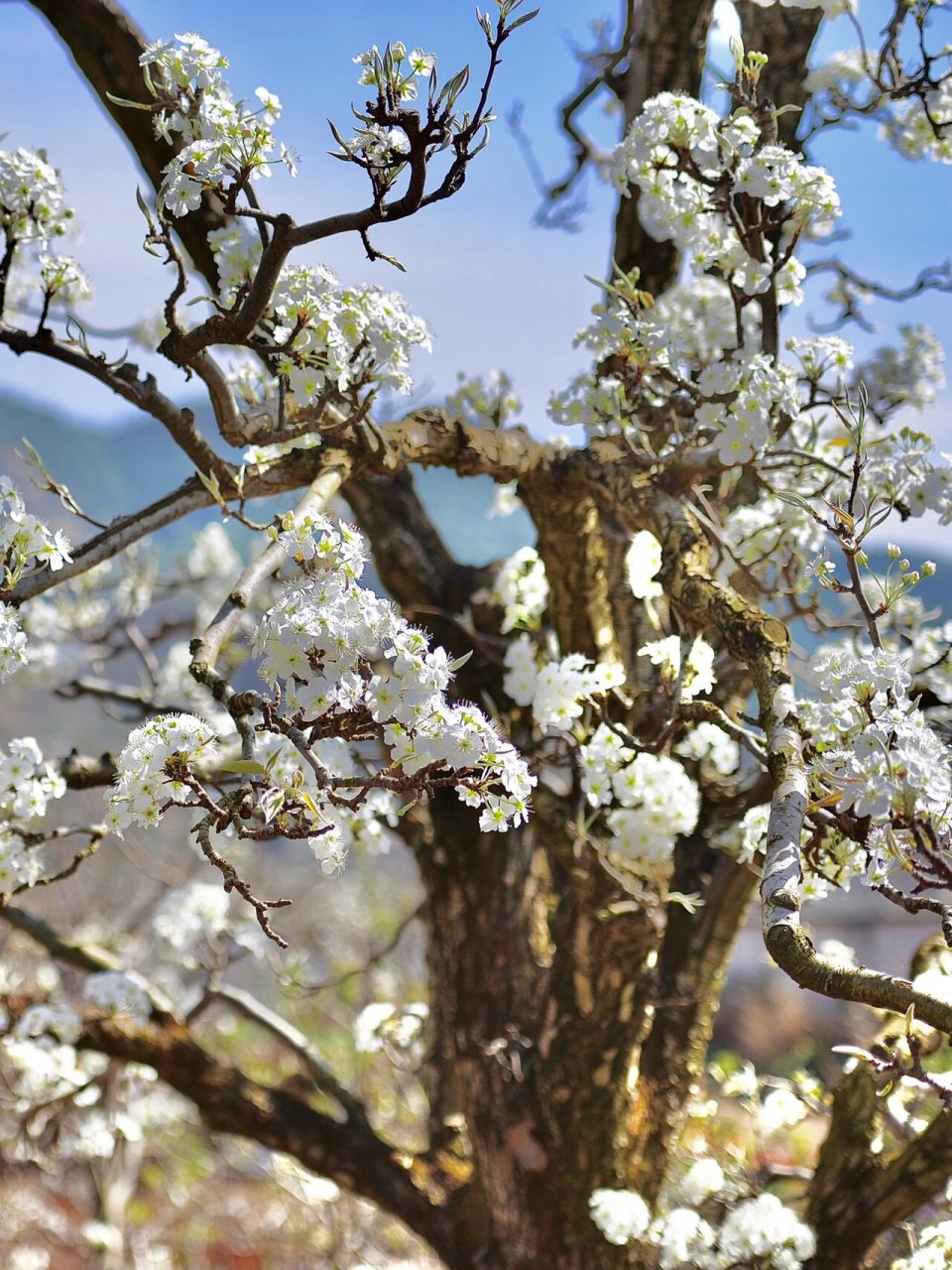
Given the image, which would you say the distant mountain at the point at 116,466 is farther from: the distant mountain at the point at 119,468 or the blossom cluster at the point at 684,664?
the blossom cluster at the point at 684,664

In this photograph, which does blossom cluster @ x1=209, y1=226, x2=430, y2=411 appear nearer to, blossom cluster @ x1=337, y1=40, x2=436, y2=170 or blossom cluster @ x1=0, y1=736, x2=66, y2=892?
blossom cluster @ x1=337, y1=40, x2=436, y2=170

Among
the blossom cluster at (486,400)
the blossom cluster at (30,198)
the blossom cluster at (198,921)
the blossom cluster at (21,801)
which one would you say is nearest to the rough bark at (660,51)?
the blossom cluster at (486,400)

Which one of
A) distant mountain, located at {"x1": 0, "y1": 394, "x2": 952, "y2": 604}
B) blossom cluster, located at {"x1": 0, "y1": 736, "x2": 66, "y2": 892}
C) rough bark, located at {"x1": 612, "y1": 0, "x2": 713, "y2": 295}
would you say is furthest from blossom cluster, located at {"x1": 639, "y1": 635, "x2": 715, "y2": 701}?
distant mountain, located at {"x1": 0, "y1": 394, "x2": 952, "y2": 604}

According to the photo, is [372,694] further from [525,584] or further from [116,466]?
[116,466]

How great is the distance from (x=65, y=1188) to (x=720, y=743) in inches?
265

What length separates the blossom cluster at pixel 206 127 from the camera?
1.46 m

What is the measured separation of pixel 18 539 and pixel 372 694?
20.7 inches

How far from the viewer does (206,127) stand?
1477mm

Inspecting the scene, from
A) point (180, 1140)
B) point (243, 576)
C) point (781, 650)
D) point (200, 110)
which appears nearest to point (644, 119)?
point (200, 110)

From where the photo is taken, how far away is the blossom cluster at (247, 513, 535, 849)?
129 cm

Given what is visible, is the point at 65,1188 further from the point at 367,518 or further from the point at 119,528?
the point at 119,528

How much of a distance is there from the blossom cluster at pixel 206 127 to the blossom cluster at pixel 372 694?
0.55 metres

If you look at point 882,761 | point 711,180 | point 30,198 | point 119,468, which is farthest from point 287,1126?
point 119,468

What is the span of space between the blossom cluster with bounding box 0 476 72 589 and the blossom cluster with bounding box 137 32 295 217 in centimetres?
43
